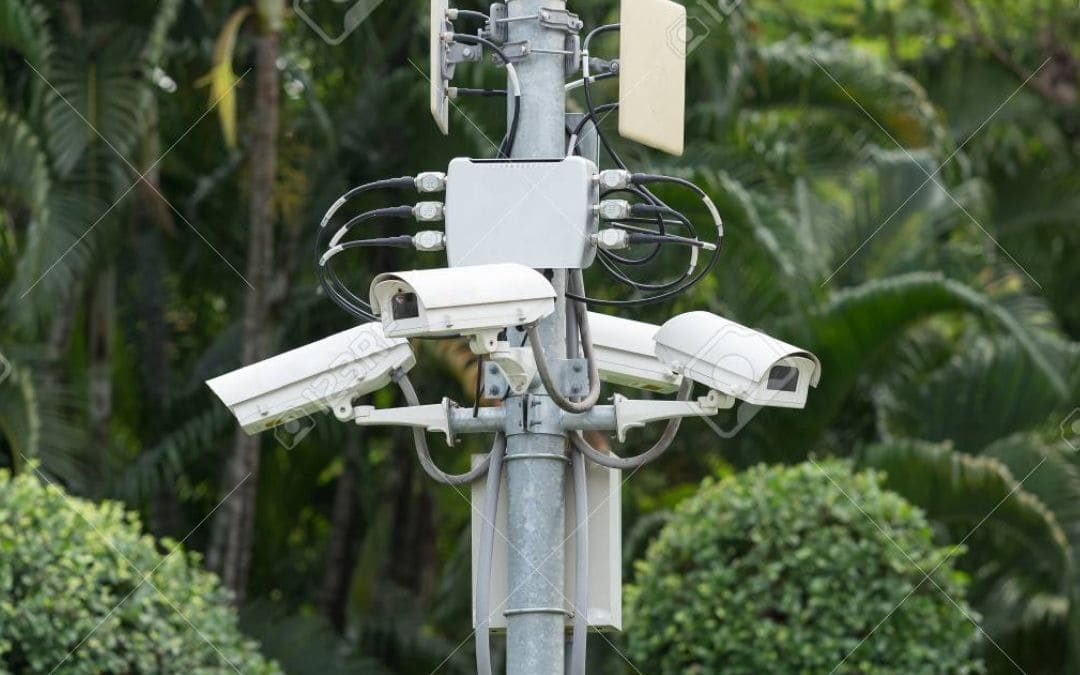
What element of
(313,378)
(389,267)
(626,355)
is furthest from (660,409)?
(389,267)

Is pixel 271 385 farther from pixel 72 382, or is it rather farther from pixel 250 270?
pixel 72 382

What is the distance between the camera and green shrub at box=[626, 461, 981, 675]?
8867 millimetres

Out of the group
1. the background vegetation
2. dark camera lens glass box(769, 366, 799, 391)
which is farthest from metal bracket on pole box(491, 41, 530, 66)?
the background vegetation

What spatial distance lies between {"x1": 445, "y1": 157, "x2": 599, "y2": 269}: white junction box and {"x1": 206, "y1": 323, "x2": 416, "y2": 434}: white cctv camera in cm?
34

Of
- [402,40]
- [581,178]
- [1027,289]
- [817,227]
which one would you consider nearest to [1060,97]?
[1027,289]

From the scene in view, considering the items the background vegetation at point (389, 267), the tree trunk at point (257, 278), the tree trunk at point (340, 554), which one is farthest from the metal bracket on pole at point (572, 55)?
the tree trunk at point (340, 554)

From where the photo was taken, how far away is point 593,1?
13578 millimetres

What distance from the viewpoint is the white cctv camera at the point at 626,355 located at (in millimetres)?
5309

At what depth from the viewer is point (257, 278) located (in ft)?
38.7

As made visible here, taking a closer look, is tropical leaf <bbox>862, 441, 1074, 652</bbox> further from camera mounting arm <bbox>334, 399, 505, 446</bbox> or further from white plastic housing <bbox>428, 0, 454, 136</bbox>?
camera mounting arm <bbox>334, 399, 505, 446</bbox>

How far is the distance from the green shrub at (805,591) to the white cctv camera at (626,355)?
381cm

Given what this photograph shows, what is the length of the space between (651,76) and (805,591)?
4253 mm

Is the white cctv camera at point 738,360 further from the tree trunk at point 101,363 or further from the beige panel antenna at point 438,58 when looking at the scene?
the tree trunk at point 101,363

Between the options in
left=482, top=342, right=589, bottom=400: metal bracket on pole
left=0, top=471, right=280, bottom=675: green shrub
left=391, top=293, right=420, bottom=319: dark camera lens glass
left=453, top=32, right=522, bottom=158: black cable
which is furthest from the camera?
left=0, top=471, right=280, bottom=675: green shrub
